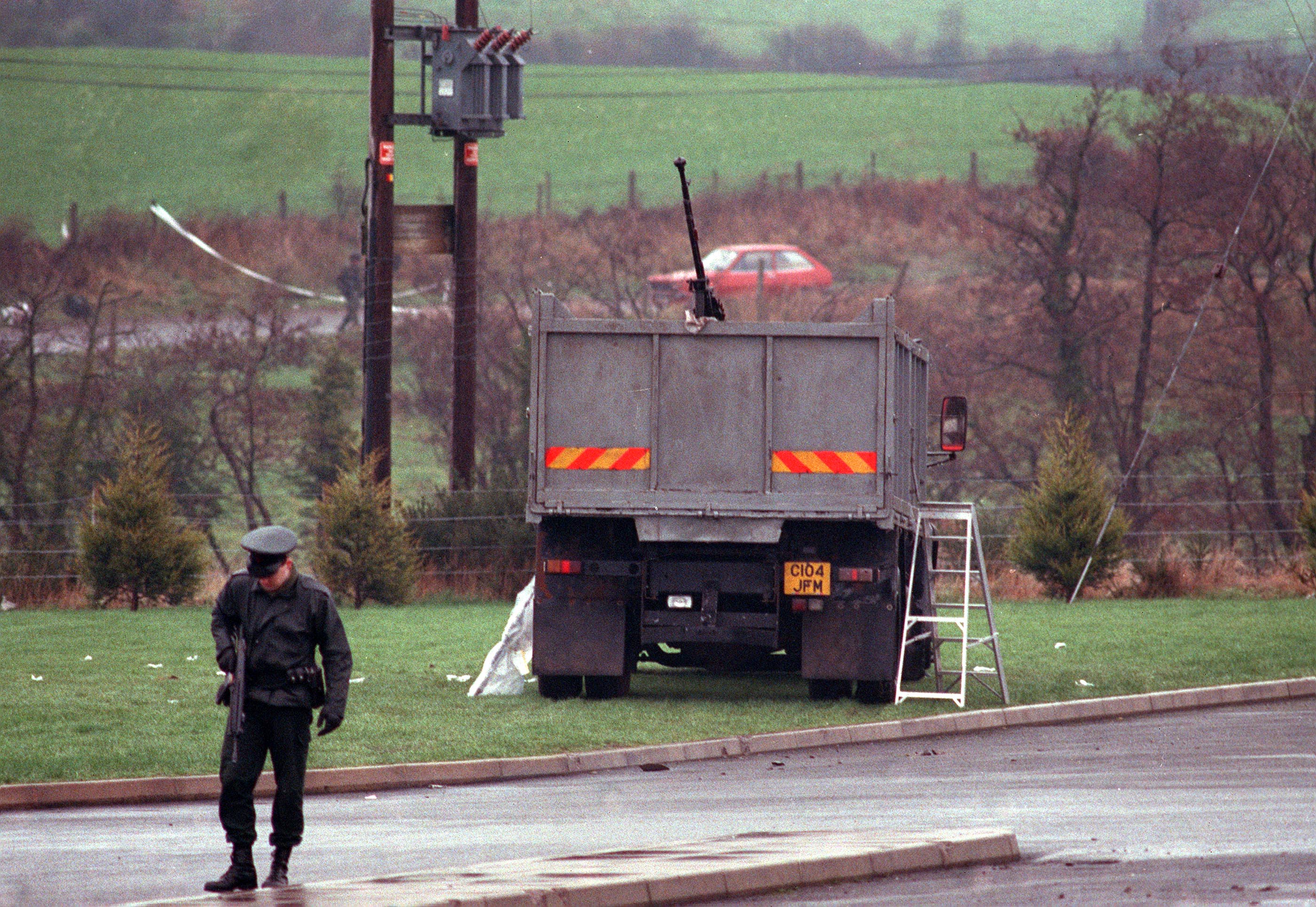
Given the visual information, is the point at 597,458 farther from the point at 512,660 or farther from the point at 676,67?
the point at 676,67

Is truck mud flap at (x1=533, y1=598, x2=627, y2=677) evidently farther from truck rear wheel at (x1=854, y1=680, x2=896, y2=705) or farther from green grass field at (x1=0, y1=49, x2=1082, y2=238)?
green grass field at (x1=0, y1=49, x2=1082, y2=238)

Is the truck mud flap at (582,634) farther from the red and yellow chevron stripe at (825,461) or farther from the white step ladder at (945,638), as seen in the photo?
the white step ladder at (945,638)

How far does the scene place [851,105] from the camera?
274ft

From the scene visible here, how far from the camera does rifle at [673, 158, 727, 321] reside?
16.3 meters

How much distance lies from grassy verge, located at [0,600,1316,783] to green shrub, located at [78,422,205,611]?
1229 mm

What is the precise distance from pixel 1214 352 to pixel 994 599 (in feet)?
67.1

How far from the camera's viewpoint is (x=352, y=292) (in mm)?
54781

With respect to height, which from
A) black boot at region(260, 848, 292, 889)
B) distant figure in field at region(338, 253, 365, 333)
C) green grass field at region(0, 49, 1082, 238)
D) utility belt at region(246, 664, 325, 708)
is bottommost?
black boot at region(260, 848, 292, 889)

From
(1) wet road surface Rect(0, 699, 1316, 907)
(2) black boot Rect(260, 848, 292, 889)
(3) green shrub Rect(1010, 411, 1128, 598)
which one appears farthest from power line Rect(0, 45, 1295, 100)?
(2) black boot Rect(260, 848, 292, 889)

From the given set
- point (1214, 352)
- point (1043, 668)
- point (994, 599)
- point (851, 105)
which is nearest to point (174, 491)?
point (994, 599)

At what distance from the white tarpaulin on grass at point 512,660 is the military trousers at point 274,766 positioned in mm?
7714

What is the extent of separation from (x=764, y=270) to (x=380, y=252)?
81.0 feet

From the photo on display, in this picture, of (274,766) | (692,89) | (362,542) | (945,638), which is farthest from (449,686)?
(692,89)

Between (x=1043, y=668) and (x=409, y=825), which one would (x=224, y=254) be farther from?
(x=409, y=825)
